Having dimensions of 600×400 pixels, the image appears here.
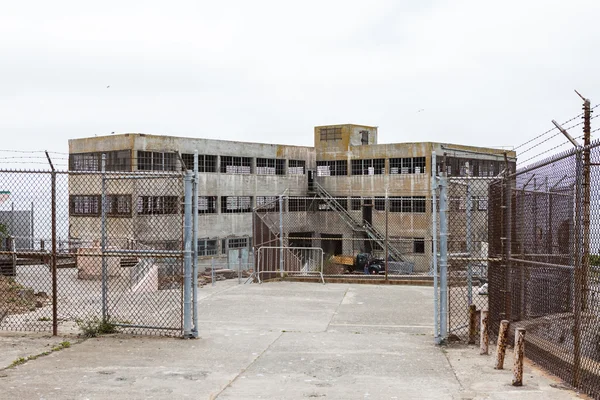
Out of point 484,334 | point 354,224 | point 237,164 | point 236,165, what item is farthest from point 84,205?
point 484,334

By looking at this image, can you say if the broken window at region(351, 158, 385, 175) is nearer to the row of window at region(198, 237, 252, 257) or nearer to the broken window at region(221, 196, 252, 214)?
the broken window at region(221, 196, 252, 214)

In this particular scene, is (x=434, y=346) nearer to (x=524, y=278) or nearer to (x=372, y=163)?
(x=524, y=278)

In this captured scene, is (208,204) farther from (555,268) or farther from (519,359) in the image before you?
(519,359)

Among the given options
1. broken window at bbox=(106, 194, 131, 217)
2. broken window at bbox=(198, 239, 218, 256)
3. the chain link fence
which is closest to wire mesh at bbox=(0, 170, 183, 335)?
broken window at bbox=(106, 194, 131, 217)

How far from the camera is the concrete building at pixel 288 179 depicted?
4212 cm

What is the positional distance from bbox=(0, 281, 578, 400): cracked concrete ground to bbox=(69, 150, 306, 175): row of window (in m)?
26.2

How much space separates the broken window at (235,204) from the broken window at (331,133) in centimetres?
928

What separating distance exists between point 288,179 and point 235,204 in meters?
5.25

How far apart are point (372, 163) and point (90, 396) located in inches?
1740

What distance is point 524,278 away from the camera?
10.1m

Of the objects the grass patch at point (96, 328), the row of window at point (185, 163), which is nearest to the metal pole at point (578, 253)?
the grass patch at point (96, 328)

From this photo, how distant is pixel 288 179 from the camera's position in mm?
51406

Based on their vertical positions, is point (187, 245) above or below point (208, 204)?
below

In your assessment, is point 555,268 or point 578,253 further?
point 555,268
